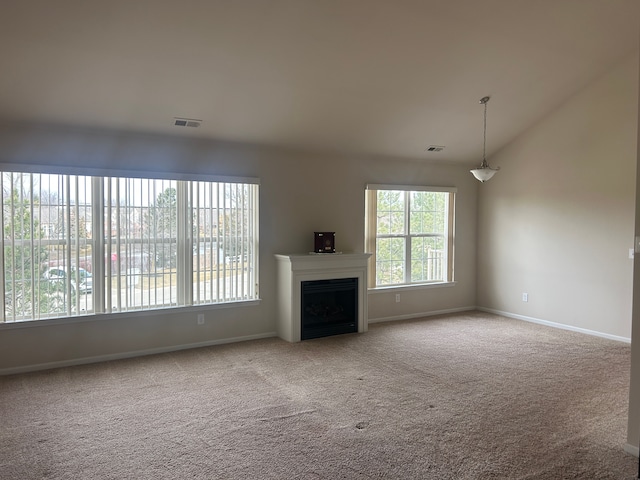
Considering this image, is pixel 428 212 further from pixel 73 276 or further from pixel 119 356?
pixel 73 276

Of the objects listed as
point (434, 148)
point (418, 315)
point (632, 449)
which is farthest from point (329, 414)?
point (434, 148)

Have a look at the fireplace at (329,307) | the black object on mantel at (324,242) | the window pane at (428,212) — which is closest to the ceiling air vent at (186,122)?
the black object on mantel at (324,242)

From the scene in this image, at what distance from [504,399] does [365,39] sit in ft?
10.3

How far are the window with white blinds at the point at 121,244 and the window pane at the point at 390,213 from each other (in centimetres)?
189

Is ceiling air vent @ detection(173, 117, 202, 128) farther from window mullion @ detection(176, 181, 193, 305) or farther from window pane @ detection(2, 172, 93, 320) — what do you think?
window pane @ detection(2, 172, 93, 320)

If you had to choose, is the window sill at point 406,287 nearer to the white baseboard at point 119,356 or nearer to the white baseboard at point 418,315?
the white baseboard at point 418,315

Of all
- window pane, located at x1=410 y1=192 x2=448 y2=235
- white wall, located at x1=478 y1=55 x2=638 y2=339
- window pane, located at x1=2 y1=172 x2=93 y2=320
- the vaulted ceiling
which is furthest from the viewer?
window pane, located at x1=410 y1=192 x2=448 y2=235

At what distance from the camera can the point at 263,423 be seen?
10.7ft

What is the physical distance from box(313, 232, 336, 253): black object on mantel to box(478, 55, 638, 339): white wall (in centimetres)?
279

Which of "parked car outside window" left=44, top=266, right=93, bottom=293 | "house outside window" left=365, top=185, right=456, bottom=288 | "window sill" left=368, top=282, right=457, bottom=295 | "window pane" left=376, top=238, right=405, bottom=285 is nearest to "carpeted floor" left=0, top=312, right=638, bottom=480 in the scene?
"parked car outside window" left=44, top=266, right=93, bottom=293

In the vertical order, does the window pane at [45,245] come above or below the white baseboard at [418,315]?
above

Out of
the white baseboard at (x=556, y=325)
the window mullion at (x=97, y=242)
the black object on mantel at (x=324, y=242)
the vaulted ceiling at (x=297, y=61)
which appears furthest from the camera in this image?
the black object on mantel at (x=324, y=242)

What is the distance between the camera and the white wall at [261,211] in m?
4.39

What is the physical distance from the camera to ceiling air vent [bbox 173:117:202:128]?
4.66 metres
